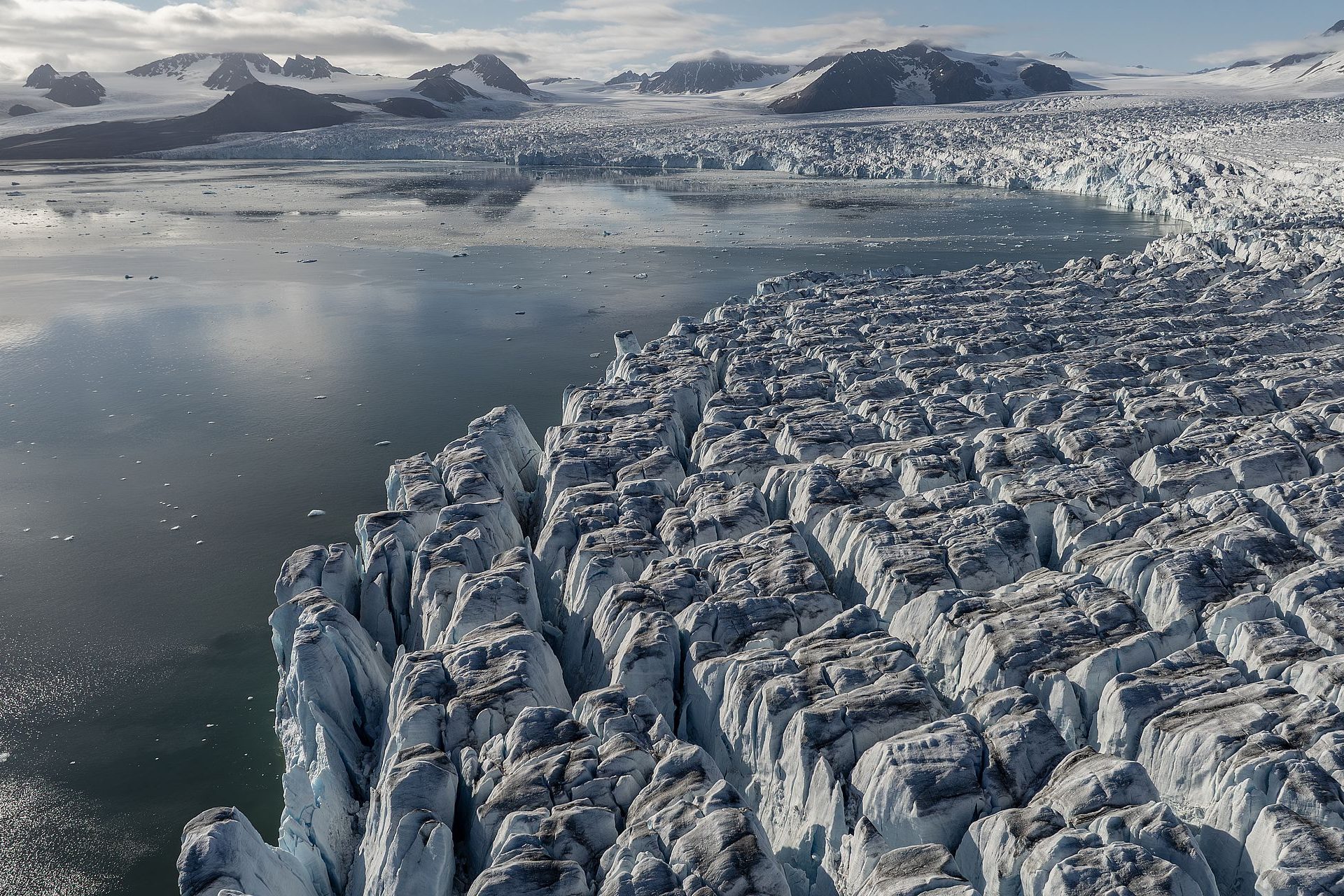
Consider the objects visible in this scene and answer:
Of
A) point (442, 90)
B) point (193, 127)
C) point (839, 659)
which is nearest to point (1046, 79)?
point (442, 90)

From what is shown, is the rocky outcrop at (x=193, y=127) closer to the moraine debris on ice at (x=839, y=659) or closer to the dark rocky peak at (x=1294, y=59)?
the moraine debris on ice at (x=839, y=659)

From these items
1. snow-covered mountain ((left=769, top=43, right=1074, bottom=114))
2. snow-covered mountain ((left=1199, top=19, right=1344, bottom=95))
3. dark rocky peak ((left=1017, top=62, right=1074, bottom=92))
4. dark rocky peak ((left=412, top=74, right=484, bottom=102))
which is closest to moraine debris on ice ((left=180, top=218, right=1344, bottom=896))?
snow-covered mountain ((left=1199, top=19, right=1344, bottom=95))

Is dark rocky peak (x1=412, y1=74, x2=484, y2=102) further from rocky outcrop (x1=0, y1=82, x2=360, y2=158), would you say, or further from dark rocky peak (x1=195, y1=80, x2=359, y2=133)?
dark rocky peak (x1=195, y1=80, x2=359, y2=133)

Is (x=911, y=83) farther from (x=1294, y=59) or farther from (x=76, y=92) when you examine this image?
(x=76, y=92)

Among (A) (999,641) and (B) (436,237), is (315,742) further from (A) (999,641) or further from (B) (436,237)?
(B) (436,237)

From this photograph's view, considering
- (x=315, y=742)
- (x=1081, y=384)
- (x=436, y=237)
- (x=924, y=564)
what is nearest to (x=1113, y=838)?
(x=924, y=564)

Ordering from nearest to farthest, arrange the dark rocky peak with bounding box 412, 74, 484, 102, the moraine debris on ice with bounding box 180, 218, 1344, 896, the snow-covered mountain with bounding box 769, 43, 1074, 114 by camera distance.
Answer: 1. the moraine debris on ice with bounding box 180, 218, 1344, 896
2. the snow-covered mountain with bounding box 769, 43, 1074, 114
3. the dark rocky peak with bounding box 412, 74, 484, 102

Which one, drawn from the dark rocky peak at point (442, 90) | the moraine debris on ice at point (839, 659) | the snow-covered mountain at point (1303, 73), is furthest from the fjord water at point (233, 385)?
A: the dark rocky peak at point (442, 90)
